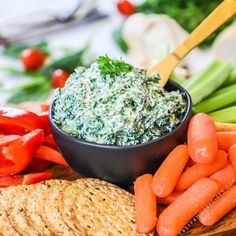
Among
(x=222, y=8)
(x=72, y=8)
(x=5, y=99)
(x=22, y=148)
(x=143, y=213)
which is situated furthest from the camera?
(x=72, y=8)

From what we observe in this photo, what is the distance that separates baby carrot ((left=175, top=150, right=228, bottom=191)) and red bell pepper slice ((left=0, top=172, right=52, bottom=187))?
0.56m

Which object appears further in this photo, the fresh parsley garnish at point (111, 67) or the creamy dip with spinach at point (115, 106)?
the fresh parsley garnish at point (111, 67)

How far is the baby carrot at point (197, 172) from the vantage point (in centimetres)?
215

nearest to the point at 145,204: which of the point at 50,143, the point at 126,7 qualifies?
the point at 50,143

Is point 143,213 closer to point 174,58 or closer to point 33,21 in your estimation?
point 174,58

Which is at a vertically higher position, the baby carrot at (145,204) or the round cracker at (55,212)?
the baby carrot at (145,204)

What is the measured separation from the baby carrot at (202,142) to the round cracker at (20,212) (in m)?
0.62

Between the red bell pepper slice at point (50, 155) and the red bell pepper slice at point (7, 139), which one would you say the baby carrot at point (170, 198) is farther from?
the red bell pepper slice at point (7, 139)

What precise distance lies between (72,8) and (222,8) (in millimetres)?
2322

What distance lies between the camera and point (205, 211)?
2.08m

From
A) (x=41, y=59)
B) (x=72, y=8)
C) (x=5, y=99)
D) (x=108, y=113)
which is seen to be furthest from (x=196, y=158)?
(x=72, y=8)

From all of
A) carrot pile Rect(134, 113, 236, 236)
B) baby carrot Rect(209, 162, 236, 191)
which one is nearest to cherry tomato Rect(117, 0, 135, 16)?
carrot pile Rect(134, 113, 236, 236)

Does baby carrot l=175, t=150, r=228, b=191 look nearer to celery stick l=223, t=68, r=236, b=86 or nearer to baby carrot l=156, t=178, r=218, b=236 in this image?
baby carrot l=156, t=178, r=218, b=236

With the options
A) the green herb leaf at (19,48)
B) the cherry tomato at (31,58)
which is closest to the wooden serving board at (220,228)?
the cherry tomato at (31,58)
